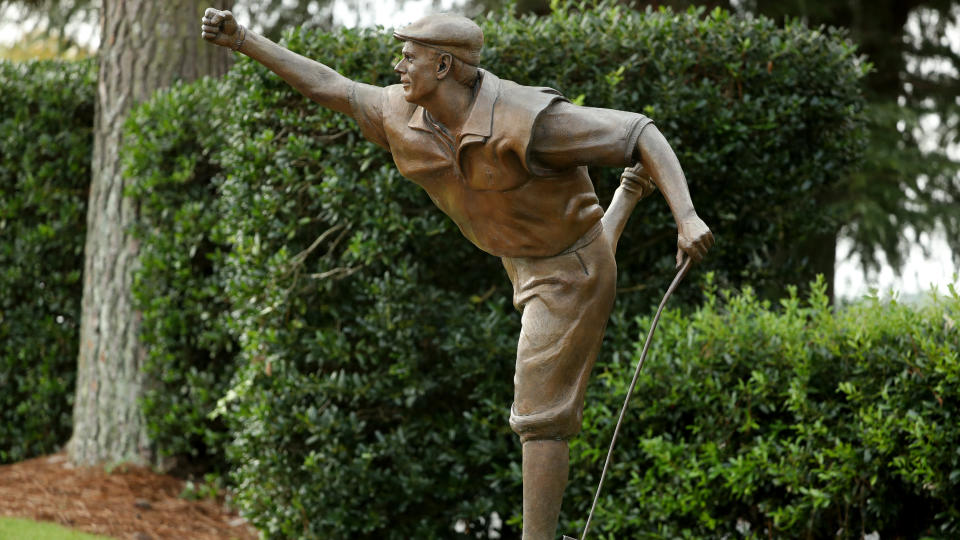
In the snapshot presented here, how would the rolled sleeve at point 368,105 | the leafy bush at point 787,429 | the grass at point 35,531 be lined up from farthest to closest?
the grass at point 35,531 → the leafy bush at point 787,429 → the rolled sleeve at point 368,105

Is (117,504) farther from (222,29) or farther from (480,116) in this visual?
(480,116)

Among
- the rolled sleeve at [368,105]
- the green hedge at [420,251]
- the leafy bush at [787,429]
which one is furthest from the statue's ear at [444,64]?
the leafy bush at [787,429]

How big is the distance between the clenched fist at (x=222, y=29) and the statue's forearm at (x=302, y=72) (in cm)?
6

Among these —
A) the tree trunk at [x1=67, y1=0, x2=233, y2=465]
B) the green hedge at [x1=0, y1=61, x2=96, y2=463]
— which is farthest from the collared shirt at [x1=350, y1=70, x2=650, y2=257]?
the green hedge at [x1=0, y1=61, x2=96, y2=463]

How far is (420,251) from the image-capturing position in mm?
5820

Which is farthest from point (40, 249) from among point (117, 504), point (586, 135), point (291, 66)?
point (586, 135)

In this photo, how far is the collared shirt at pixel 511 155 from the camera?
11.1ft

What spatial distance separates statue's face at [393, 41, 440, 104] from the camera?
3.38 meters

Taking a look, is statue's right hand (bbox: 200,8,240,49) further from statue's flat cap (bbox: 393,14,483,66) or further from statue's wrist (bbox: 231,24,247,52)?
statue's flat cap (bbox: 393,14,483,66)

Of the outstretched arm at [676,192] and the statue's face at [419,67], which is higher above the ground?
the statue's face at [419,67]

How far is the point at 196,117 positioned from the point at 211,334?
53.9 inches

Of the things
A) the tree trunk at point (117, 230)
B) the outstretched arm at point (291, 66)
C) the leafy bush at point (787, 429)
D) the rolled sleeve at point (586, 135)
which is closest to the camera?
the rolled sleeve at point (586, 135)

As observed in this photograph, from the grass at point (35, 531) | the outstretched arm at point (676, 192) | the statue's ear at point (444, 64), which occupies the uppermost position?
the statue's ear at point (444, 64)

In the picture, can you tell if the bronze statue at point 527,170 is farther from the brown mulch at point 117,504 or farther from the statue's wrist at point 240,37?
the brown mulch at point 117,504
